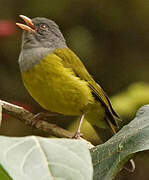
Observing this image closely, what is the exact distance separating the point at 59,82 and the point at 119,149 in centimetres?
165

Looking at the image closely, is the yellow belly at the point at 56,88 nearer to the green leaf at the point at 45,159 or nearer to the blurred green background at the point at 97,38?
the green leaf at the point at 45,159

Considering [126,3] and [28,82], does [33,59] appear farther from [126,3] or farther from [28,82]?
[126,3]

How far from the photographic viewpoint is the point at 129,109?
4090 millimetres

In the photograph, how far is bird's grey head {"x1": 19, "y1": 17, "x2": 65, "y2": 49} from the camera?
3.48 metres

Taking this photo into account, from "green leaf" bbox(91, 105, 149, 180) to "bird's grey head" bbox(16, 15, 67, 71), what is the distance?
1.80 m

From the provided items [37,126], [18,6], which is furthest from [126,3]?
[37,126]

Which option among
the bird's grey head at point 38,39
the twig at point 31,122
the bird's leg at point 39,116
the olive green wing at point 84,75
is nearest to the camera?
the twig at point 31,122

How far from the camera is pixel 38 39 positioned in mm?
3539

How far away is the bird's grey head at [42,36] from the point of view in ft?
11.4

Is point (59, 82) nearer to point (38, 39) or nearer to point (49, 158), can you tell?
point (38, 39)

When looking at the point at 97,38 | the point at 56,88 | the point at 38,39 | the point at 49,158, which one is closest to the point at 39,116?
the point at 56,88

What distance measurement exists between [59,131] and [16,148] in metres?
1.16

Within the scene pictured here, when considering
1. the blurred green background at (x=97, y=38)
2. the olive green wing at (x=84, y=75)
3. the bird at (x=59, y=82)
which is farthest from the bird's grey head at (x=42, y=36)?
the blurred green background at (x=97, y=38)

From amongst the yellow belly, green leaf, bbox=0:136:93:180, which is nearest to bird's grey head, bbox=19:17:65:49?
the yellow belly
